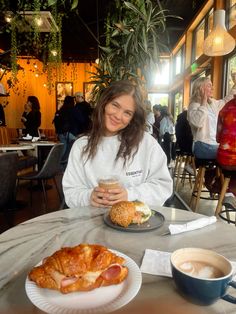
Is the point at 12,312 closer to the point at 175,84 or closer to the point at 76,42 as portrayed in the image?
the point at 76,42

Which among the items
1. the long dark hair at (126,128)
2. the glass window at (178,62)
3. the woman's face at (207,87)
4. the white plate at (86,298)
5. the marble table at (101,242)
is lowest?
the marble table at (101,242)

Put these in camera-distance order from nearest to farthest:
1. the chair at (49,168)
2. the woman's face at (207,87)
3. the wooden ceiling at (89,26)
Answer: the woman's face at (207,87) < the chair at (49,168) < the wooden ceiling at (89,26)

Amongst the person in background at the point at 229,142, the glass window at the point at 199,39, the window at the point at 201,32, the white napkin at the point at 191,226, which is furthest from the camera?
the glass window at the point at 199,39

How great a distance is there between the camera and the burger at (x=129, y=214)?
93 cm

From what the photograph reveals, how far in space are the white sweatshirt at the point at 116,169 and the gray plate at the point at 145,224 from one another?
35cm

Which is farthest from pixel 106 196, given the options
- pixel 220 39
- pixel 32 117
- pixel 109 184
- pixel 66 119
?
pixel 32 117

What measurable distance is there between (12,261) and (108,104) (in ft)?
3.42

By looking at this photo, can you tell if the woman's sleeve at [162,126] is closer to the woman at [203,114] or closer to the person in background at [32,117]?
the person in background at [32,117]

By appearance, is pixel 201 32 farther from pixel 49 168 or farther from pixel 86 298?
pixel 86 298

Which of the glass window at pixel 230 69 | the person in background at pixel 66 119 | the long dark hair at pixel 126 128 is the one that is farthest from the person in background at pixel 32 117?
the long dark hair at pixel 126 128

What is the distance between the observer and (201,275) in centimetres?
58

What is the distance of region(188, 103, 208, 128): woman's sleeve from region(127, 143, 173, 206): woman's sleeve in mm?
2053

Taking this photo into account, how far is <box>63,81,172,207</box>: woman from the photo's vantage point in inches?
54.0

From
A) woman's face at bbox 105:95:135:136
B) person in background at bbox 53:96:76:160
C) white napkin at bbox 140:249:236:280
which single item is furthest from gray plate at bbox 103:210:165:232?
person in background at bbox 53:96:76:160
